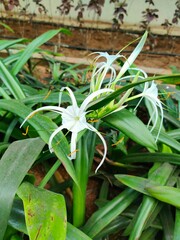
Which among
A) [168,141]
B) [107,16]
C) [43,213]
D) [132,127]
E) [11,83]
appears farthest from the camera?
[107,16]

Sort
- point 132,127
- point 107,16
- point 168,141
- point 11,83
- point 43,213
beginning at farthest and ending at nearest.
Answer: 1. point 107,16
2. point 11,83
3. point 168,141
4. point 132,127
5. point 43,213

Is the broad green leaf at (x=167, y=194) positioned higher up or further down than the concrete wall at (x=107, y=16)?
further down

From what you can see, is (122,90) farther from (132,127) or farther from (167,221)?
(167,221)

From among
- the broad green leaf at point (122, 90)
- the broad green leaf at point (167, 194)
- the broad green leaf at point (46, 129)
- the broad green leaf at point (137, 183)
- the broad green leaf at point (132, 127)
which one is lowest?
the broad green leaf at point (137, 183)

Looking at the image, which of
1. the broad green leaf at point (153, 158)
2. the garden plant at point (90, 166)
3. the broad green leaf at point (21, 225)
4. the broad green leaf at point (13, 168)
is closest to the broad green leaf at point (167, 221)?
the garden plant at point (90, 166)

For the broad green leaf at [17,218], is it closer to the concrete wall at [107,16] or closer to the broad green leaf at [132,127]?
the broad green leaf at [132,127]

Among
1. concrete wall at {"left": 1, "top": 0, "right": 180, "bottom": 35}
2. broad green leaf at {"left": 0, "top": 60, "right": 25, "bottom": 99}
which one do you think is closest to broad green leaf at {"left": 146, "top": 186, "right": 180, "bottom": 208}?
broad green leaf at {"left": 0, "top": 60, "right": 25, "bottom": 99}

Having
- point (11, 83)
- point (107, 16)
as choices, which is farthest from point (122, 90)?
point (107, 16)

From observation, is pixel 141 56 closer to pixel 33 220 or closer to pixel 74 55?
pixel 74 55
